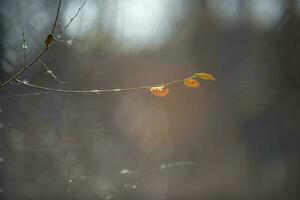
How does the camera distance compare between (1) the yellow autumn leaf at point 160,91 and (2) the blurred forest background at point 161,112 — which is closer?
(1) the yellow autumn leaf at point 160,91

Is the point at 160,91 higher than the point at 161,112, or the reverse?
the point at 161,112

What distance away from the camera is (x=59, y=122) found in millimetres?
3414

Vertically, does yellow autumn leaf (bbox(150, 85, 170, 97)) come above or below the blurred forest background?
below

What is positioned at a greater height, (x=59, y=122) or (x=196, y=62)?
(x=196, y=62)

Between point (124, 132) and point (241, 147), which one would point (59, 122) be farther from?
point (241, 147)

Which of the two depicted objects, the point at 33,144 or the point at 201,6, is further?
the point at 201,6

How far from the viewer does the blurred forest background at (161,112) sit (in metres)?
3.36

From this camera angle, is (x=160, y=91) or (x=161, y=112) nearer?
(x=160, y=91)

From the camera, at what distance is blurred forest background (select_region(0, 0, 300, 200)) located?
3355 millimetres

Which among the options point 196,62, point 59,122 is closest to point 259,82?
point 196,62

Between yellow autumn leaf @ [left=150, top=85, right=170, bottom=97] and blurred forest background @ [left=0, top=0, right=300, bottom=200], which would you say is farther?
blurred forest background @ [left=0, top=0, right=300, bottom=200]

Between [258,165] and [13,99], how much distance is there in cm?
196

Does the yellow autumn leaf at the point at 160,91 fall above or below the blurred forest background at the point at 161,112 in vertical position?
below

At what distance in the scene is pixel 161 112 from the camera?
354 centimetres
